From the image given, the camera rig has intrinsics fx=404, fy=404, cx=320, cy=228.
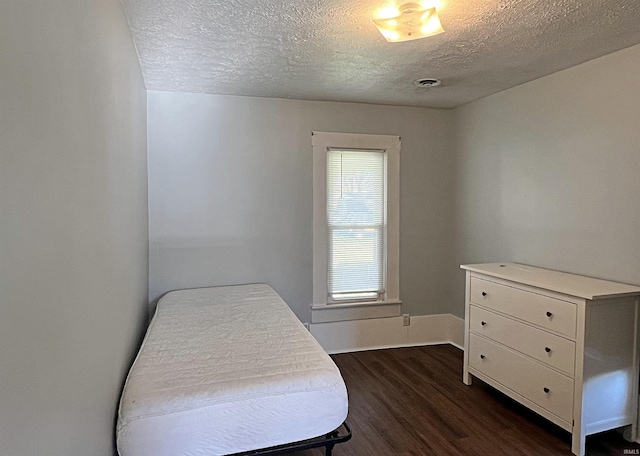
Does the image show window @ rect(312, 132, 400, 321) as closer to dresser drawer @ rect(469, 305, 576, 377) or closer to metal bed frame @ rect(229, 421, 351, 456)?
dresser drawer @ rect(469, 305, 576, 377)

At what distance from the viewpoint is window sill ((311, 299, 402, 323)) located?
3.78 meters

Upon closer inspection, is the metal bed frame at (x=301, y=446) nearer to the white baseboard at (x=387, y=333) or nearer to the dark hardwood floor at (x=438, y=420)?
the dark hardwood floor at (x=438, y=420)

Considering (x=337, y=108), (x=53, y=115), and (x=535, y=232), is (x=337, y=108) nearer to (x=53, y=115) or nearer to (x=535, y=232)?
(x=535, y=232)

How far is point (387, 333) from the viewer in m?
3.98

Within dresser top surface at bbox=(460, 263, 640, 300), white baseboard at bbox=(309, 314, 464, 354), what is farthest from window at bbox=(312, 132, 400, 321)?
dresser top surface at bbox=(460, 263, 640, 300)

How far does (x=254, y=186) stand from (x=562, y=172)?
241 centimetres

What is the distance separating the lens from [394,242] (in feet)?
13.0

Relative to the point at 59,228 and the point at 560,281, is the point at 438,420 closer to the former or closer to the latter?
the point at 560,281

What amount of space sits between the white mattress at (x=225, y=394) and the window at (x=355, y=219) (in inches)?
61.4

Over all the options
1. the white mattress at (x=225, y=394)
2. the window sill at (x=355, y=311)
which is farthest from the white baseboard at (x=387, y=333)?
the white mattress at (x=225, y=394)

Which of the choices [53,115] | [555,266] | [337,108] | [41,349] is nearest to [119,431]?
[41,349]

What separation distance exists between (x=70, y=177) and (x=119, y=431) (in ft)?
3.29

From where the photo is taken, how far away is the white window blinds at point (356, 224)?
12.5ft

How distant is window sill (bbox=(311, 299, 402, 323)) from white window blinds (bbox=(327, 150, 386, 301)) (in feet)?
0.23
